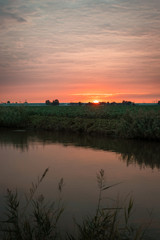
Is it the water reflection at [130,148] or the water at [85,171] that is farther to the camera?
the water reflection at [130,148]

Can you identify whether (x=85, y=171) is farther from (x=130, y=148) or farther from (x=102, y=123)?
(x=102, y=123)

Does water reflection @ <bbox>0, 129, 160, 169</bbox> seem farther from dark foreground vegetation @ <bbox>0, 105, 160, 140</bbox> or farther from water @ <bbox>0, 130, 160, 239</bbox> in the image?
dark foreground vegetation @ <bbox>0, 105, 160, 140</bbox>

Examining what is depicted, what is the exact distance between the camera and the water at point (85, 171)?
554 centimetres

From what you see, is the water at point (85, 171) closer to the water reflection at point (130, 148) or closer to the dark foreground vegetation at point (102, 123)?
the water reflection at point (130, 148)

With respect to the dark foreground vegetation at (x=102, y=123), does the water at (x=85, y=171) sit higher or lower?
lower

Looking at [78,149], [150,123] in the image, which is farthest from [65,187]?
[150,123]

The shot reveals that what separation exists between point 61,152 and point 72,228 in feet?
23.3

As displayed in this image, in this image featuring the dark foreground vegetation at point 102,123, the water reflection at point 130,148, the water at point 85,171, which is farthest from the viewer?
the dark foreground vegetation at point 102,123

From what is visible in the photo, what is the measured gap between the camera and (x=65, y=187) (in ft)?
22.1

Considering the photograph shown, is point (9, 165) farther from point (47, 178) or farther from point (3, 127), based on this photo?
point (3, 127)

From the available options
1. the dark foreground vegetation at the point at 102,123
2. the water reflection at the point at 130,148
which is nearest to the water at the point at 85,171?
the water reflection at the point at 130,148

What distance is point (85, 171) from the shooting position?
27.6ft

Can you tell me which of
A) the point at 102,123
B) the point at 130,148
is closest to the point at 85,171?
the point at 130,148

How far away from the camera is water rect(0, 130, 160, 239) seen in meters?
5.54
